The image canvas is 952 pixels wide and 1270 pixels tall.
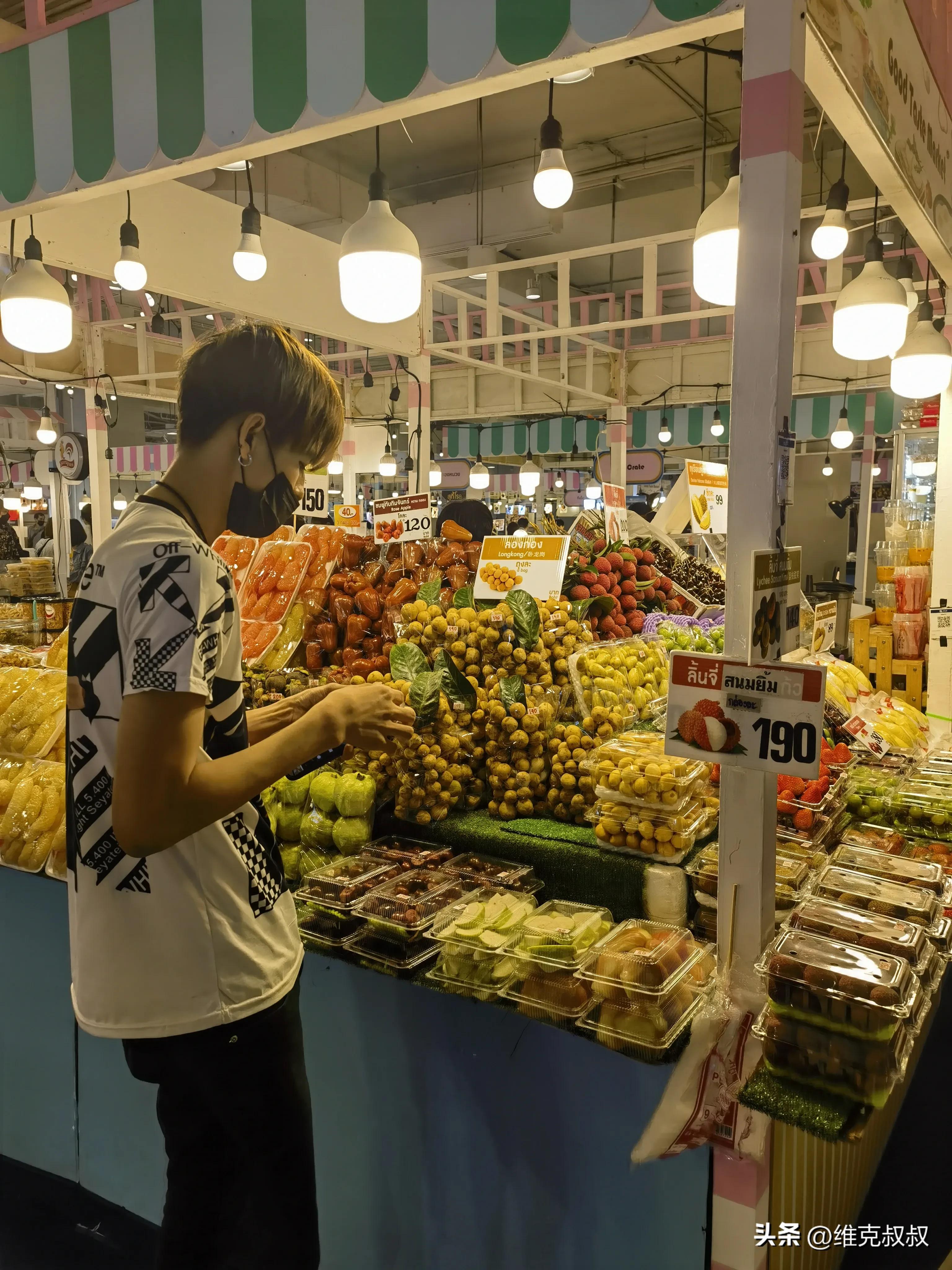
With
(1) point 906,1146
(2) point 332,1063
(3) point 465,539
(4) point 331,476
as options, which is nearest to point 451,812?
(2) point 332,1063

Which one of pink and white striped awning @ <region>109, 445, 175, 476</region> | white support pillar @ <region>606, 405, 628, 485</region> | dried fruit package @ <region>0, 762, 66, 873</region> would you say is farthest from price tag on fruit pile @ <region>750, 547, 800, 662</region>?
pink and white striped awning @ <region>109, 445, 175, 476</region>

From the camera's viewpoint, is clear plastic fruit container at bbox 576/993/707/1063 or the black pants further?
clear plastic fruit container at bbox 576/993/707/1063

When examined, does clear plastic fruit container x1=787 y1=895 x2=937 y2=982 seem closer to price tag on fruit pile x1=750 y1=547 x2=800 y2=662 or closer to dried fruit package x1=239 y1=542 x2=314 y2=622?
price tag on fruit pile x1=750 y1=547 x2=800 y2=662

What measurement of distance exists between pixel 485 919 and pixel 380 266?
196 cm

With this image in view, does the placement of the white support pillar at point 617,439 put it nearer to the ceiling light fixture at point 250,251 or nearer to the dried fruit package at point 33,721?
the ceiling light fixture at point 250,251

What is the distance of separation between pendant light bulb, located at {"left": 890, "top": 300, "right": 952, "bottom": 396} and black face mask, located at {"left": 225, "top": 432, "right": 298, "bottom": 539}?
120 inches

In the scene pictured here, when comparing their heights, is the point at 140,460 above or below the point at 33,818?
above

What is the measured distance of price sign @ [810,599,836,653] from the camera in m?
3.34

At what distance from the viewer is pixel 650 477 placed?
41.4ft

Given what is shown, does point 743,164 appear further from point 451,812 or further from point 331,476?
point 331,476

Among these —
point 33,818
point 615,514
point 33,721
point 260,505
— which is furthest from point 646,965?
point 615,514

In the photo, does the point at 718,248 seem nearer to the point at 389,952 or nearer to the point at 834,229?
the point at 834,229

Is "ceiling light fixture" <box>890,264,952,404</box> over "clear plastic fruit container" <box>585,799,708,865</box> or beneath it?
over

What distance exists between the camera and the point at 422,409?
20.8 feet
